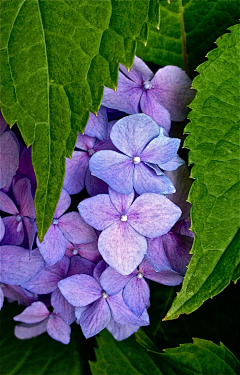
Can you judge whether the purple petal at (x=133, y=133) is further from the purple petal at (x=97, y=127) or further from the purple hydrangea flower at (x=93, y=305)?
the purple hydrangea flower at (x=93, y=305)

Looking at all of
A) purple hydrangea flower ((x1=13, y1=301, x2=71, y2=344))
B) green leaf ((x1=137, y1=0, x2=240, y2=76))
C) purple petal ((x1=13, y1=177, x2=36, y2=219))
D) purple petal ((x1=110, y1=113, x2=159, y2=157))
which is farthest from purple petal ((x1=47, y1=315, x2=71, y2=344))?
green leaf ((x1=137, y1=0, x2=240, y2=76))

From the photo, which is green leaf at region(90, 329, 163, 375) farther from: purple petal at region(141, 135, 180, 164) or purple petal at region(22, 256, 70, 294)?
purple petal at region(141, 135, 180, 164)

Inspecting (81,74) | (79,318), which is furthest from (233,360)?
(81,74)

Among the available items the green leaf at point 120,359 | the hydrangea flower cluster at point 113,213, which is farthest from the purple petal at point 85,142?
the green leaf at point 120,359

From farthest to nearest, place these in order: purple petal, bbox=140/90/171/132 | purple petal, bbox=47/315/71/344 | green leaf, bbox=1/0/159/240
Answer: purple petal, bbox=47/315/71/344 → purple petal, bbox=140/90/171/132 → green leaf, bbox=1/0/159/240

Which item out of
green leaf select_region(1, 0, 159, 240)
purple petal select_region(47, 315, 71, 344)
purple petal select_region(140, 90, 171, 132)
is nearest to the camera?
green leaf select_region(1, 0, 159, 240)

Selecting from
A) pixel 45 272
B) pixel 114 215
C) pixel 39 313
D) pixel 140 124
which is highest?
pixel 140 124

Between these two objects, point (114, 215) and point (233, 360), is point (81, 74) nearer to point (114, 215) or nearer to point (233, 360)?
point (114, 215)

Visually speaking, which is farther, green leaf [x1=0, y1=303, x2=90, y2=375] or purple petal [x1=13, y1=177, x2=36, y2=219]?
green leaf [x1=0, y1=303, x2=90, y2=375]
